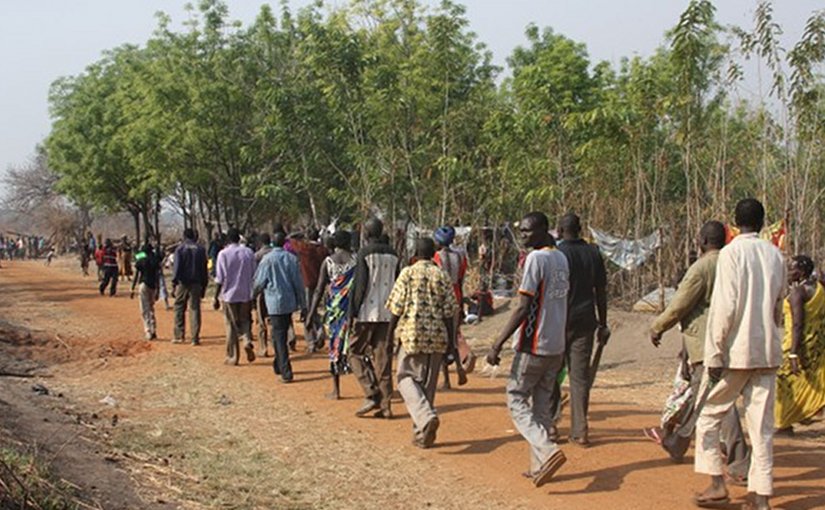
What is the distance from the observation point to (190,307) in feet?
47.2

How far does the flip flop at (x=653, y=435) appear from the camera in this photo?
24.8 feet

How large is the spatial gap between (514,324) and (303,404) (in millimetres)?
3949

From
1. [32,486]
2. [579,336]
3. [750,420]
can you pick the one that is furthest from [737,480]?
[32,486]

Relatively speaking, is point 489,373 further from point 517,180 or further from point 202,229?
point 202,229

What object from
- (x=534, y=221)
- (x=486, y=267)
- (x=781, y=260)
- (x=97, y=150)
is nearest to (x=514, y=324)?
(x=534, y=221)

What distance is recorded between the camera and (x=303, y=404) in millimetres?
9914

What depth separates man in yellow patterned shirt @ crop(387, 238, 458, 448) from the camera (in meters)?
7.79

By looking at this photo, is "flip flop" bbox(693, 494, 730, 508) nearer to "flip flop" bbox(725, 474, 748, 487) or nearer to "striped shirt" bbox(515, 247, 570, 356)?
"flip flop" bbox(725, 474, 748, 487)

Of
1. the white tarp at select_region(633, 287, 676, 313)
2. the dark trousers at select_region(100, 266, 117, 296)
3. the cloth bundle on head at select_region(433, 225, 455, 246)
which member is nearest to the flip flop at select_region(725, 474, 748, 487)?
the cloth bundle on head at select_region(433, 225, 455, 246)

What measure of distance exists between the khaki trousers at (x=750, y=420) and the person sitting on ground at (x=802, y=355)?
→ 9.04 feet

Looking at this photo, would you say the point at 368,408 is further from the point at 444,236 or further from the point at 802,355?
the point at 802,355

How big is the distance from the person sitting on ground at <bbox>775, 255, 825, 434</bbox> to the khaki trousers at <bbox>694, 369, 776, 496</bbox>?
275 centimetres

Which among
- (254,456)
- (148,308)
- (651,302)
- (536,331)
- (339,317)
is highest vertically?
(536,331)

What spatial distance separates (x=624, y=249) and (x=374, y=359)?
33.9 ft
